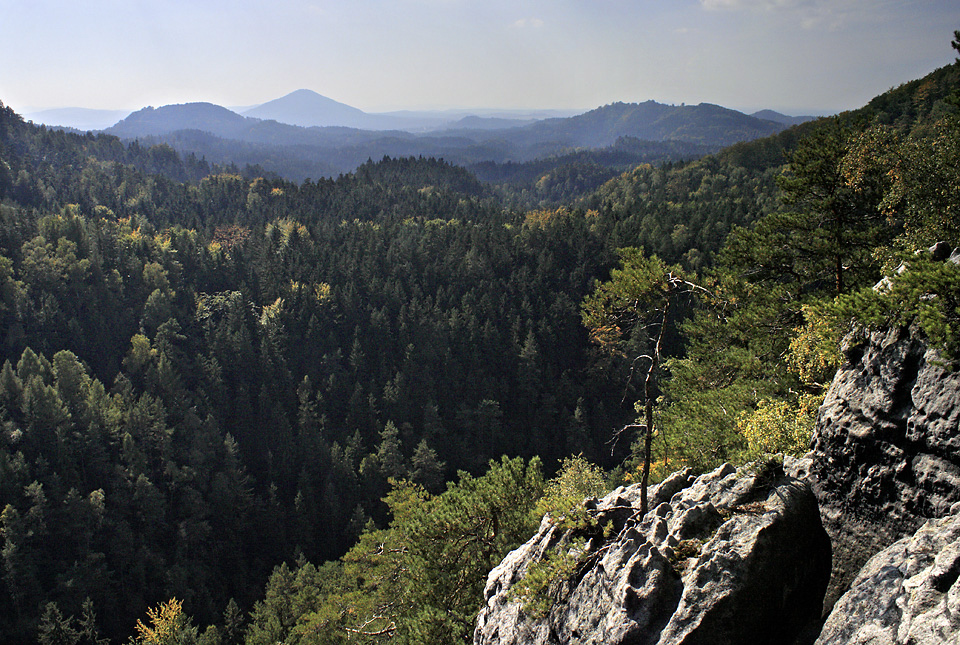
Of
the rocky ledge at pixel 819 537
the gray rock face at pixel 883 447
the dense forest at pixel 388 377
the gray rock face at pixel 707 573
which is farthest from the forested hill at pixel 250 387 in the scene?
the gray rock face at pixel 883 447

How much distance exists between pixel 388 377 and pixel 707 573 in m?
84.7

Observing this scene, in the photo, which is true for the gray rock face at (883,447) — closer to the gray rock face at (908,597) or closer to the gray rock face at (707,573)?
Result: the gray rock face at (707,573)

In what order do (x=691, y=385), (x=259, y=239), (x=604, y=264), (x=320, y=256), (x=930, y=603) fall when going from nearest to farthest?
(x=930, y=603) → (x=691, y=385) → (x=604, y=264) → (x=320, y=256) → (x=259, y=239)

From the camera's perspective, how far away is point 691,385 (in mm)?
20156

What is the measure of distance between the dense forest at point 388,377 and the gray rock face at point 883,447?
81 cm

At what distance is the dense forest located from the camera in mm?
16703

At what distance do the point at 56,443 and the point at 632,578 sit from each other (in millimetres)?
76434

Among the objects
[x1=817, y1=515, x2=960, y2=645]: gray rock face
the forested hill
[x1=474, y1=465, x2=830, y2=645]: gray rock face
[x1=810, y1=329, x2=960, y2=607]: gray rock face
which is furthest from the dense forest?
[x1=817, y1=515, x2=960, y2=645]: gray rock face

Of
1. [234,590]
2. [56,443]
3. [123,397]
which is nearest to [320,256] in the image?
[123,397]

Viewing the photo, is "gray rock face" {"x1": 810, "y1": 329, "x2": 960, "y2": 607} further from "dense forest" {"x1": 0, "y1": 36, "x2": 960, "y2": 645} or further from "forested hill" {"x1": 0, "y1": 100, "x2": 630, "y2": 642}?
"forested hill" {"x1": 0, "y1": 100, "x2": 630, "y2": 642}

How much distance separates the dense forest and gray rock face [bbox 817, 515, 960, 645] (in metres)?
3.10

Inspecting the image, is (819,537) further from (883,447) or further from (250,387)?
(250,387)

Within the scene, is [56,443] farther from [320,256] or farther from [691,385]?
[691,385]

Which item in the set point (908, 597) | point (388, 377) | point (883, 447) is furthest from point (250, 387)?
point (908, 597)
